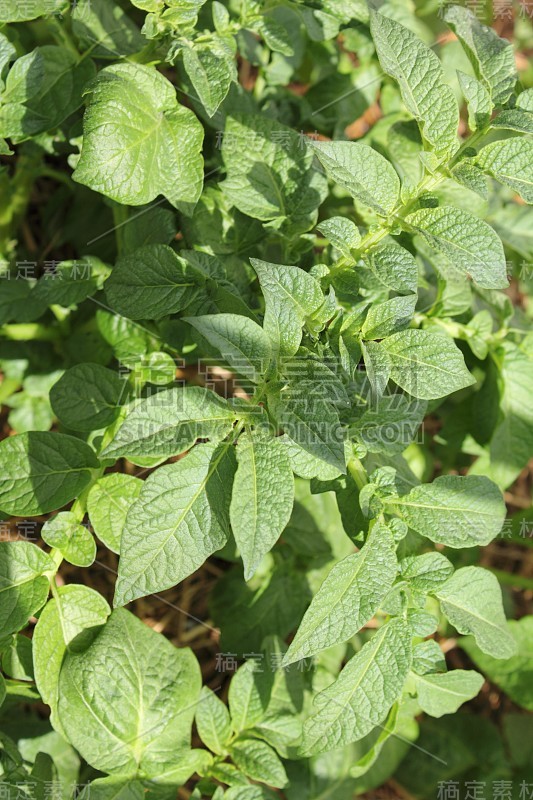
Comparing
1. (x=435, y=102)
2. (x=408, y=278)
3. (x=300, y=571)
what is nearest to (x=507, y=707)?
(x=300, y=571)

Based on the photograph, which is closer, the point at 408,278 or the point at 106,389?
the point at 408,278

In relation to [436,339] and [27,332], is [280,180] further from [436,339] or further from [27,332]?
[27,332]

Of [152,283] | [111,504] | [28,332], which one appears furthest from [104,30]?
[111,504]

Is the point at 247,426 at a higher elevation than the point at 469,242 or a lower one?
lower

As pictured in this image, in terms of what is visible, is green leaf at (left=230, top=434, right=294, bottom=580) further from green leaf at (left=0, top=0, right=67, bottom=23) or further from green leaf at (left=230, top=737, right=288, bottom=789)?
green leaf at (left=0, top=0, right=67, bottom=23)

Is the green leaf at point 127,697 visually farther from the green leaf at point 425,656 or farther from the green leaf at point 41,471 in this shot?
the green leaf at point 425,656

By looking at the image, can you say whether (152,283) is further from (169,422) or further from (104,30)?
(104,30)

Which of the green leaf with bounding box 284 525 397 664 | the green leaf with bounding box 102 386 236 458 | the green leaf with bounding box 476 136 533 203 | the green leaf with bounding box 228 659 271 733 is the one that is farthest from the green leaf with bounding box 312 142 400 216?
the green leaf with bounding box 228 659 271 733
